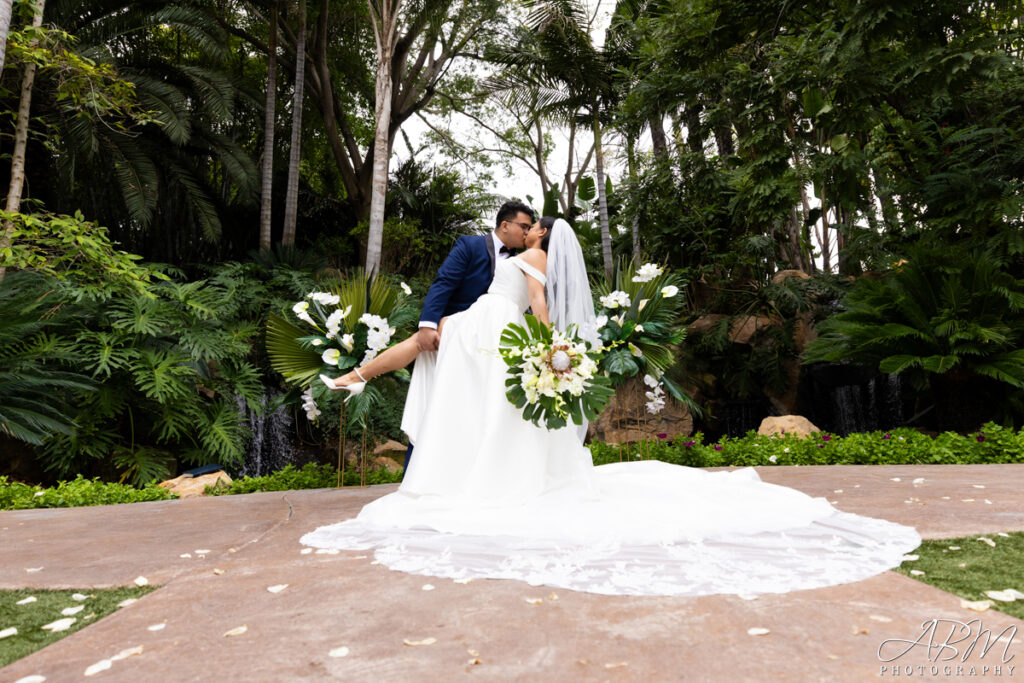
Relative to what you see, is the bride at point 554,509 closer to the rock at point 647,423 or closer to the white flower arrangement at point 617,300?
the white flower arrangement at point 617,300

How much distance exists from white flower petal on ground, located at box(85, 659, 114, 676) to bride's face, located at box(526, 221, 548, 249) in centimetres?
331

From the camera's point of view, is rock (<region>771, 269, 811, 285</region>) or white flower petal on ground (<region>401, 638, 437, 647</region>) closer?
white flower petal on ground (<region>401, 638, 437, 647</region>)

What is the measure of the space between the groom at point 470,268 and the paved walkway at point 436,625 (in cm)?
186

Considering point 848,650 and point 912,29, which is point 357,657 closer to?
point 848,650

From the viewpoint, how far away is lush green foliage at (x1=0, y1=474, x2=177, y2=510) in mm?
5520

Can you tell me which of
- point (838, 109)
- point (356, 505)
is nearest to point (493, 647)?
point (356, 505)

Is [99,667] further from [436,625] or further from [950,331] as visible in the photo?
[950,331]

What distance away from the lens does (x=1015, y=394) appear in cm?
814

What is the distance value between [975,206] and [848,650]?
8.88m

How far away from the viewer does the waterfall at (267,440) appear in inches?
413

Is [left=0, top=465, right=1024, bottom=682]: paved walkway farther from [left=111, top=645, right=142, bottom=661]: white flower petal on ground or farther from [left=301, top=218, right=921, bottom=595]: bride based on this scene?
[left=301, top=218, right=921, bottom=595]: bride

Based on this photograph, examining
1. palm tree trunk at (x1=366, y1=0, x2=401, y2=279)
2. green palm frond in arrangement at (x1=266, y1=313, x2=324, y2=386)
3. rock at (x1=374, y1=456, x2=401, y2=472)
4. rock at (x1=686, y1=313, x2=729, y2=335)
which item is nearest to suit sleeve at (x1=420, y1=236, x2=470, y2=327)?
green palm frond in arrangement at (x1=266, y1=313, x2=324, y2=386)

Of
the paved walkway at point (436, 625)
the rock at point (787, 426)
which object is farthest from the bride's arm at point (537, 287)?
the rock at point (787, 426)

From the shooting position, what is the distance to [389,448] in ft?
31.9
